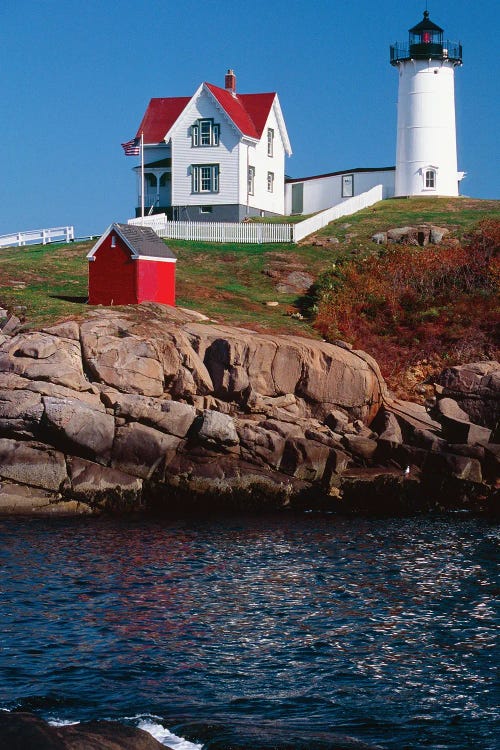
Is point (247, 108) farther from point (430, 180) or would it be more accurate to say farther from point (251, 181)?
point (430, 180)

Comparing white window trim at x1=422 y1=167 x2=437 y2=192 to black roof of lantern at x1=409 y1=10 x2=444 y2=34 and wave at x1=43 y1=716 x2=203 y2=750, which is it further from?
wave at x1=43 y1=716 x2=203 y2=750

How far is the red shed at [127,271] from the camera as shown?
3862cm

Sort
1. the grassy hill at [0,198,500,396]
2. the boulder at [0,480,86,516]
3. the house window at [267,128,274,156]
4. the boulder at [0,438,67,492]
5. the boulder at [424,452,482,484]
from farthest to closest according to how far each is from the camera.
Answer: the house window at [267,128,274,156] < the grassy hill at [0,198,500,396] < the boulder at [424,452,482,484] < the boulder at [0,438,67,492] < the boulder at [0,480,86,516]

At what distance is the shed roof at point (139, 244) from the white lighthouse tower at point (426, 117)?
26559 mm

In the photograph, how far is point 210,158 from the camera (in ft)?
199

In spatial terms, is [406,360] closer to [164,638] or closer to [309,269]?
[309,269]

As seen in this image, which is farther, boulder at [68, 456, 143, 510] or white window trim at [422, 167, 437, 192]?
white window trim at [422, 167, 437, 192]

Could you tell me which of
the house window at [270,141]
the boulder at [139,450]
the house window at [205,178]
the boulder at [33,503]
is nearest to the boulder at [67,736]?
the boulder at [33,503]

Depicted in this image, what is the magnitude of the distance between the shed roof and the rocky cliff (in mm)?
5342

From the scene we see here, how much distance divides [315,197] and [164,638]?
5226 centimetres

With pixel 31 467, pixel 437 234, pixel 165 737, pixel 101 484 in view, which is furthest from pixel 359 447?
pixel 437 234

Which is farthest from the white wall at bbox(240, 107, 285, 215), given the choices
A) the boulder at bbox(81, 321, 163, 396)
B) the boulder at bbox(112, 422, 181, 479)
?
the boulder at bbox(112, 422, 181, 479)

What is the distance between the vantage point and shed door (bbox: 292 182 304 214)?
66188 mm

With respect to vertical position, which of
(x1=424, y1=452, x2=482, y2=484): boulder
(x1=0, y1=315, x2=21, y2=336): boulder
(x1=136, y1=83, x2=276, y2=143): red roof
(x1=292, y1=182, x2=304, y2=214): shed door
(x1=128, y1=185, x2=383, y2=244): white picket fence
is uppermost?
(x1=136, y1=83, x2=276, y2=143): red roof
